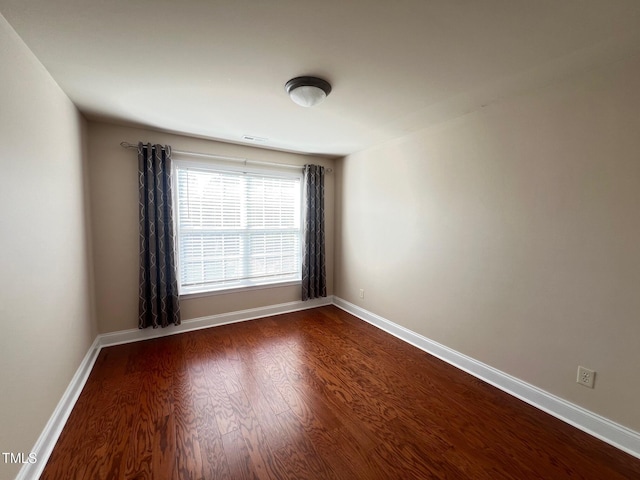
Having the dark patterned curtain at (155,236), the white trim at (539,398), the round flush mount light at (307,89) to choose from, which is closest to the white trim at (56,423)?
the dark patterned curtain at (155,236)

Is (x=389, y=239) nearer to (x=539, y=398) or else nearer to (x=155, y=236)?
(x=539, y=398)

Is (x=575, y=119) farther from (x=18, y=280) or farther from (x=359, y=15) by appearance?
(x=18, y=280)

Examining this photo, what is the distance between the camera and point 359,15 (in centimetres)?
121

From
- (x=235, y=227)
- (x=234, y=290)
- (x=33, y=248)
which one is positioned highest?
(x=235, y=227)

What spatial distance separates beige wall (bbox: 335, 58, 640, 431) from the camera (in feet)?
5.06

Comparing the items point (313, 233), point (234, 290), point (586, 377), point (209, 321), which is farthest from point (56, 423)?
point (586, 377)

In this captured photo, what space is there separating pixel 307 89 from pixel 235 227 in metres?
2.09

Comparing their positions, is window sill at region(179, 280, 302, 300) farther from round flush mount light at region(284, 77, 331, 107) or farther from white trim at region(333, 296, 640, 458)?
round flush mount light at region(284, 77, 331, 107)

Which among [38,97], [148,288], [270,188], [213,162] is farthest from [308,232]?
[38,97]

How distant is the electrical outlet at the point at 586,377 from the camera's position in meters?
1.66

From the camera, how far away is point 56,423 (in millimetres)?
1605

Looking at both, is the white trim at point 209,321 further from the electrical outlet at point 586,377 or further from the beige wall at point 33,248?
the electrical outlet at point 586,377

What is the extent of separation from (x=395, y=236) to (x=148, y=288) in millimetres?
2794

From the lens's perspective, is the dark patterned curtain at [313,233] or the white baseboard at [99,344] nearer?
the white baseboard at [99,344]
